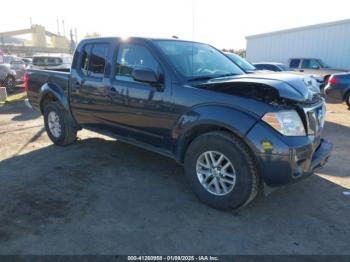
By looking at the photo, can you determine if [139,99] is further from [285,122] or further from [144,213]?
[285,122]

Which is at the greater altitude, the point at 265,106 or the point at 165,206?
the point at 265,106

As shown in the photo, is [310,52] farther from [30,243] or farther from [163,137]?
[30,243]

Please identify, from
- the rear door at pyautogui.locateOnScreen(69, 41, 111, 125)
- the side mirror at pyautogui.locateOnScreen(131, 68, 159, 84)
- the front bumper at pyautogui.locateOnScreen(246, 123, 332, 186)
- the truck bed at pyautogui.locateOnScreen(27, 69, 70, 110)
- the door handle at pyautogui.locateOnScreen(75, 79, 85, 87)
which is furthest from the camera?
the truck bed at pyautogui.locateOnScreen(27, 69, 70, 110)

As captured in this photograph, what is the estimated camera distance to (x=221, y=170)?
371 centimetres

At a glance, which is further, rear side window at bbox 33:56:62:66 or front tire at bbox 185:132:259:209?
rear side window at bbox 33:56:62:66

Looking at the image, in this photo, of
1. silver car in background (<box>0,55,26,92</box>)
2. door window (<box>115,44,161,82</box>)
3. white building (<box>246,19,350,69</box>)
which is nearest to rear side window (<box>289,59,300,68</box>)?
white building (<box>246,19,350,69</box>)

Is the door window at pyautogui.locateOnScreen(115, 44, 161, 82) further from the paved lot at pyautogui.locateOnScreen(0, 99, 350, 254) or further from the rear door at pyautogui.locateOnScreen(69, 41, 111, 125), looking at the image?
the paved lot at pyautogui.locateOnScreen(0, 99, 350, 254)

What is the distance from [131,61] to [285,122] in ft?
7.46

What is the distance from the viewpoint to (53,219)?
3.62 m

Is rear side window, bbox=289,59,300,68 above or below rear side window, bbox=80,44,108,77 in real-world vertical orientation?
below

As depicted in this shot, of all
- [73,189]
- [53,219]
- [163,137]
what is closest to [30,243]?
[53,219]

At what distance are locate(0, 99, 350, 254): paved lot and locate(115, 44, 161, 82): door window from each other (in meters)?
1.42

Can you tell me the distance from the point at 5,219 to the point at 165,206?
1.72 meters

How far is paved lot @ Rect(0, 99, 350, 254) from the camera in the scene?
10.4ft
